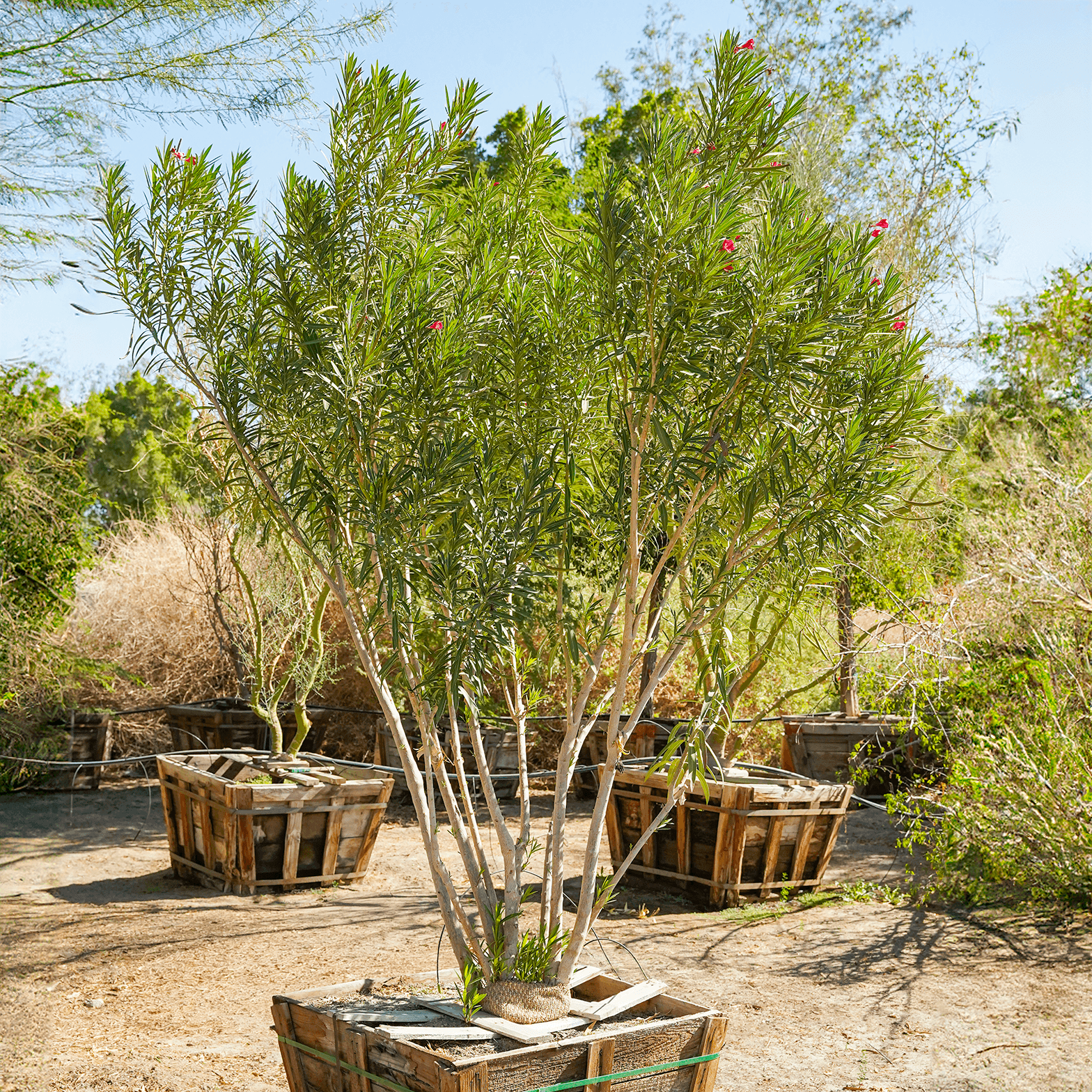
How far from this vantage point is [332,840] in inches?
267

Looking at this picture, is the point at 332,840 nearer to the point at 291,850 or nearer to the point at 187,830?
the point at 291,850

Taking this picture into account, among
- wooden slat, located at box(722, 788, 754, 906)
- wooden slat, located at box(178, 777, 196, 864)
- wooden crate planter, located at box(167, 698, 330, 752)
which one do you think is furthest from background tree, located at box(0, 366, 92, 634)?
wooden slat, located at box(722, 788, 754, 906)

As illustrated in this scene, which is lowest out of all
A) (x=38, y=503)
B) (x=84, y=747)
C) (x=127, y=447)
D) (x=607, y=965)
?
(x=607, y=965)

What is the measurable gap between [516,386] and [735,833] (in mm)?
4066

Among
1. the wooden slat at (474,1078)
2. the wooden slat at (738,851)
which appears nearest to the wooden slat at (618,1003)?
the wooden slat at (474,1078)

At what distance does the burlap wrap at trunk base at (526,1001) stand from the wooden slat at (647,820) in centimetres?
333

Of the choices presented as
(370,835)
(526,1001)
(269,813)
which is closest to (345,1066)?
(526,1001)

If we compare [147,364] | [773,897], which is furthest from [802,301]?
[773,897]

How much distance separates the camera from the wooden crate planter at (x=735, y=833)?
21.3ft

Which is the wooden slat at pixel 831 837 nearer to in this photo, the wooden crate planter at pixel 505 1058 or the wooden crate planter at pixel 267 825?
the wooden crate planter at pixel 267 825

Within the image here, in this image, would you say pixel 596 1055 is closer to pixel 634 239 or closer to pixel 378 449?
Answer: pixel 378 449

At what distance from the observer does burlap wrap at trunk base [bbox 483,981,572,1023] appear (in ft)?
11.0

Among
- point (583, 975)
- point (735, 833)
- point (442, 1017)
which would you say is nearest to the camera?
point (442, 1017)

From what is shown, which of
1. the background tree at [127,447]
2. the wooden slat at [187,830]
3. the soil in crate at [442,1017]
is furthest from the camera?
the background tree at [127,447]
